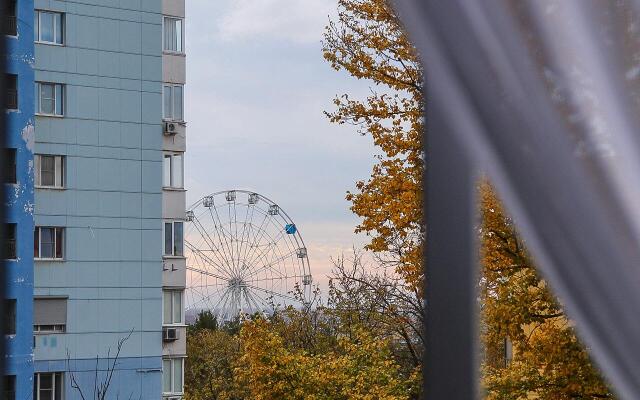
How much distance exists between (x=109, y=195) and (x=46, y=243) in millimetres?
1022

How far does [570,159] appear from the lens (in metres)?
1.14

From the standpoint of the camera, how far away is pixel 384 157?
389cm

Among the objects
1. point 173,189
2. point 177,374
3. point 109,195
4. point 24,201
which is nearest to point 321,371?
point 24,201

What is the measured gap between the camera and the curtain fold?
3.40 feet

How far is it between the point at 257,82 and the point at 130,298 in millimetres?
6673

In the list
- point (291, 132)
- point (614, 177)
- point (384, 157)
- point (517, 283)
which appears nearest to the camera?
point (614, 177)

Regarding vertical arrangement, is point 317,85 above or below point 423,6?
above

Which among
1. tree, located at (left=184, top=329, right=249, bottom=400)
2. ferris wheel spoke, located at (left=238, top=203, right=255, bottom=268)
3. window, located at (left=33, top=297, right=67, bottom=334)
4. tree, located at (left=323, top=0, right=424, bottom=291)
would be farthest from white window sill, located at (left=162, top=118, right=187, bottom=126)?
tree, located at (left=323, top=0, right=424, bottom=291)

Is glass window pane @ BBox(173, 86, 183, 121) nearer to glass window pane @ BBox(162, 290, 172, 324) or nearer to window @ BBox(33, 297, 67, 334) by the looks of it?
glass window pane @ BBox(162, 290, 172, 324)

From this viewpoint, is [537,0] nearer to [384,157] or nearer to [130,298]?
[384,157]

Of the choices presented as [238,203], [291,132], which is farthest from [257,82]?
[238,203]

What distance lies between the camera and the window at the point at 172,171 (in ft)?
34.6

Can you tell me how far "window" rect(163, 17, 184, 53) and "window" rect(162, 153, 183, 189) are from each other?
1233mm

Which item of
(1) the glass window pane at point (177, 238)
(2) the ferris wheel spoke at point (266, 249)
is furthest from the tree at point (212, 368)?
(1) the glass window pane at point (177, 238)
